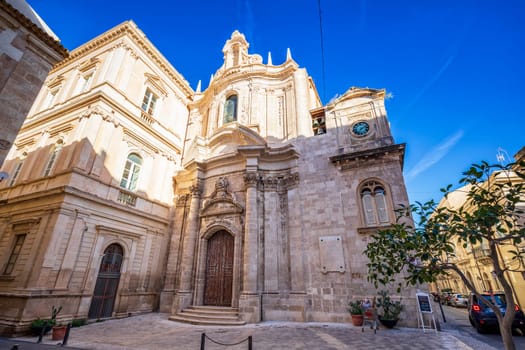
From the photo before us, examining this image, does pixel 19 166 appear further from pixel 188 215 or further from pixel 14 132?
pixel 14 132

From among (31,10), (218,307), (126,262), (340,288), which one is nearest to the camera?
(31,10)

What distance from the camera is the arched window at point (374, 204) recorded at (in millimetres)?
10602

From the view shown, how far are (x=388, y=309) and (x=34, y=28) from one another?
13.3 meters

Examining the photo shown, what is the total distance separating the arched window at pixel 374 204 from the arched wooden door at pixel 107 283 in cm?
1117

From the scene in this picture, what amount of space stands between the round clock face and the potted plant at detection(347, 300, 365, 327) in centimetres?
748

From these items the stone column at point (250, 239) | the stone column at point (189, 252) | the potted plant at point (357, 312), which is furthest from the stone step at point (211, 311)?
the potted plant at point (357, 312)

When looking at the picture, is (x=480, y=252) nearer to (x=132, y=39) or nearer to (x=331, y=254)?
(x=331, y=254)

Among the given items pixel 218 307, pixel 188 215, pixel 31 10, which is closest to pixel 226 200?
pixel 188 215

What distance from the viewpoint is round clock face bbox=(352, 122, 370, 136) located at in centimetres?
1244

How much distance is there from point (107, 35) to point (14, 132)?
12201mm

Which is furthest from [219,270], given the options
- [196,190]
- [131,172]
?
[131,172]

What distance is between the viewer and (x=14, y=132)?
5.75 m

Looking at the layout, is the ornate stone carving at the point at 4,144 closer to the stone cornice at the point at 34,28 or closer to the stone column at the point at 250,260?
the stone cornice at the point at 34,28

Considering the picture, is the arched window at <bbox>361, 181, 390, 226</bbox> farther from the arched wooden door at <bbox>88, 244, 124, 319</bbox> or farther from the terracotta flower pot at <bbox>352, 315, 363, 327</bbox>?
the arched wooden door at <bbox>88, 244, 124, 319</bbox>
